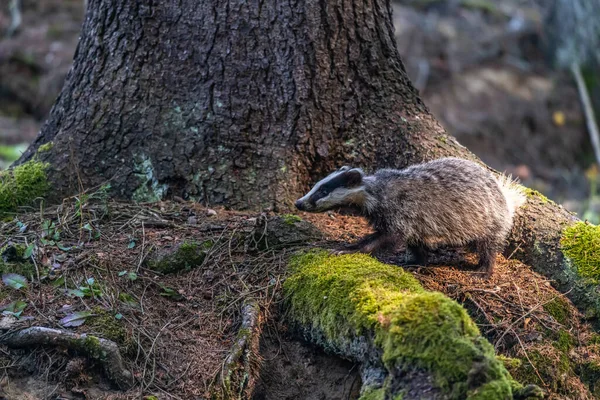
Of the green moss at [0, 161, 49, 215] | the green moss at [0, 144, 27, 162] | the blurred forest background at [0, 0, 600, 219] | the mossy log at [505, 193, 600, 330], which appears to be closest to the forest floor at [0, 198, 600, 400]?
the mossy log at [505, 193, 600, 330]

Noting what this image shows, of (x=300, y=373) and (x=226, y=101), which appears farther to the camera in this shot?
(x=226, y=101)

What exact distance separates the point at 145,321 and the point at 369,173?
2532mm

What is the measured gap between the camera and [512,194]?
5777mm

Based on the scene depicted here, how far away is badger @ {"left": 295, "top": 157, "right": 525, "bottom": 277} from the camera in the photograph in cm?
545

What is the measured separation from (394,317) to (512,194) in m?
2.32

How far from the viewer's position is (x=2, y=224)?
18.3 ft

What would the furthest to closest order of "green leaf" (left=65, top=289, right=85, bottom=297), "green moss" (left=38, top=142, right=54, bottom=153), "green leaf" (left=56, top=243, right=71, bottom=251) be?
"green moss" (left=38, top=142, right=54, bottom=153)
"green leaf" (left=56, top=243, right=71, bottom=251)
"green leaf" (left=65, top=289, right=85, bottom=297)

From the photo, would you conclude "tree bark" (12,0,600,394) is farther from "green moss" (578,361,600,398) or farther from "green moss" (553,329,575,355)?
"green moss" (578,361,600,398)

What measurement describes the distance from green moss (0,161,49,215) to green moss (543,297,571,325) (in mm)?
4230

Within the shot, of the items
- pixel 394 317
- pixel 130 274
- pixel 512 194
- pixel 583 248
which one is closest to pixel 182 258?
pixel 130 274

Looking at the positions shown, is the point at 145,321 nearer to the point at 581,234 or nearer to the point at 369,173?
the point at 369,173

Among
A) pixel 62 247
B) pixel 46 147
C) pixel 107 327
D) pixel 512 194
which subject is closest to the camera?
pixel 107 327

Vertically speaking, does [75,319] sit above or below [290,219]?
below

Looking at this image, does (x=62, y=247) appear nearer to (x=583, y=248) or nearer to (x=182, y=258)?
(x=182, y=258)
